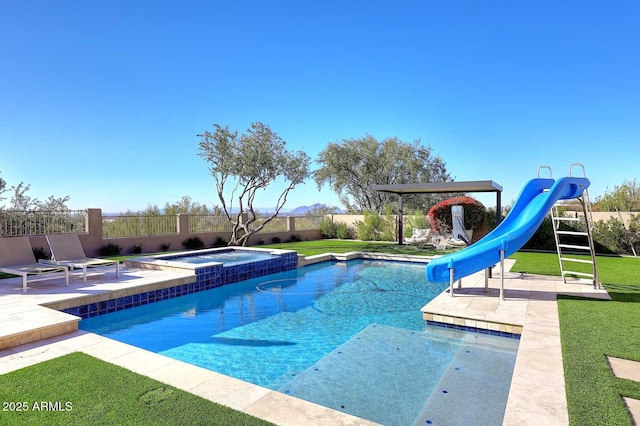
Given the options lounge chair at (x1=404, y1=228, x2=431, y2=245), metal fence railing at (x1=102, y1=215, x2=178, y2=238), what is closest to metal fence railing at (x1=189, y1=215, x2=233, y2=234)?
metal fence railing at (x1=102, y1=215, x2=178, y2=238)

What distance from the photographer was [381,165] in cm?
2591

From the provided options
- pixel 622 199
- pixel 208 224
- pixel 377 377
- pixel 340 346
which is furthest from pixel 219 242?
pixel 622 199

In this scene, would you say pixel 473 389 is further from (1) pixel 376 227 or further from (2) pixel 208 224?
(1) pixel 376 227

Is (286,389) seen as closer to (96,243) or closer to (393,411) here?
(393,411)

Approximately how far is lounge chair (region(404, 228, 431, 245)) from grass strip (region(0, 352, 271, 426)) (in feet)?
44.7

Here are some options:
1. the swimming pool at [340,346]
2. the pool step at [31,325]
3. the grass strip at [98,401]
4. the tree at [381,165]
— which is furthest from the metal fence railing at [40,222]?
the tree at [381,165]

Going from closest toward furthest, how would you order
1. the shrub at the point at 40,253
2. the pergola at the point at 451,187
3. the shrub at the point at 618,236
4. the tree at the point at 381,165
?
the shrub at the point at 40,253 < the pergola at the point at 451,187 < the shrub at the point at 618,236 < the tree at the point at 381,165

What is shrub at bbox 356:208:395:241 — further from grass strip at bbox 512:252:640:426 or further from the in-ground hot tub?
grass strip at bbox 512:252:640:426

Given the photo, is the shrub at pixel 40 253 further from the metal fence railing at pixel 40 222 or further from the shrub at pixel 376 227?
the shrub at pixel 376 227

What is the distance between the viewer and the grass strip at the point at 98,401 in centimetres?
261

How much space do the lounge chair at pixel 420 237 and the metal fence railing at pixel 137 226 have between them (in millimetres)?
10093

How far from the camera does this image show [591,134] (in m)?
18.8

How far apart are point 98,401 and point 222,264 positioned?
21.3ft

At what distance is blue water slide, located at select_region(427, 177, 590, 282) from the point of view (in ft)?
20.4
